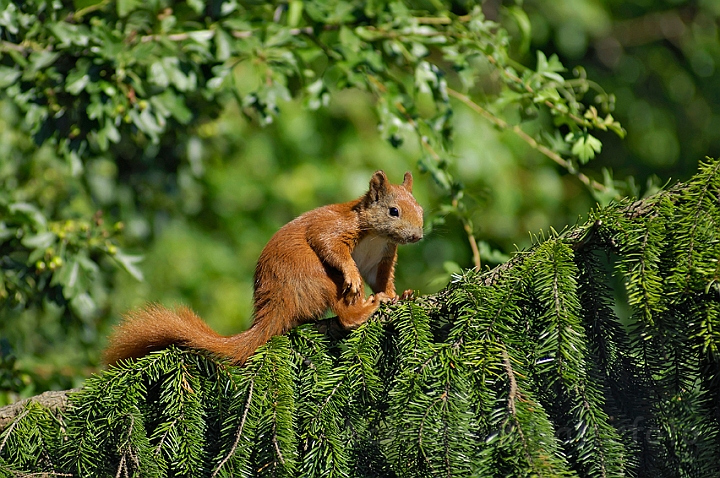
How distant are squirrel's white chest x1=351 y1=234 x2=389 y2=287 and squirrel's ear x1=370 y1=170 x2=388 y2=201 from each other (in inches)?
4.5

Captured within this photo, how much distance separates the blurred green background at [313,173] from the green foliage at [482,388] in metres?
0.74

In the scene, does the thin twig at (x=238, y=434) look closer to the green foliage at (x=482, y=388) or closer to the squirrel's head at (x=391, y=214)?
the green foliage at (x=482, y=388)

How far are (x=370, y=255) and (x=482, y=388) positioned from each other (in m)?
0.90

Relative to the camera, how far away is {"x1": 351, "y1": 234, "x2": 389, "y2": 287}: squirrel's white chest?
206cm

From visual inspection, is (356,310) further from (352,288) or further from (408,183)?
(408,183)

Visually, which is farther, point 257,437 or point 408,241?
point 408,241

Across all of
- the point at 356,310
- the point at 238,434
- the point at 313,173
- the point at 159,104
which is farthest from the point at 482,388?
the point at 313,173

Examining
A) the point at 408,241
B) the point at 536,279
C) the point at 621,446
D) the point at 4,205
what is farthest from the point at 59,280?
the point at 621,446

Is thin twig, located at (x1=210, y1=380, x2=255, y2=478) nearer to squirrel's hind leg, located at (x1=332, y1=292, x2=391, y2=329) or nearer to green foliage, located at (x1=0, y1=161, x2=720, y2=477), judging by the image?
green foliage, located at (x1=0, y1=161, x2=720, y2=477)

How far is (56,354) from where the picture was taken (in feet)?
8.93

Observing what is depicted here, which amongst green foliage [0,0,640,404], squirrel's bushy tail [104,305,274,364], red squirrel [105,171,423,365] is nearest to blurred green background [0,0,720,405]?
green foliage [0,0,640,404]

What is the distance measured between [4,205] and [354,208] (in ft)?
3.03

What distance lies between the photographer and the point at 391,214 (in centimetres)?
200

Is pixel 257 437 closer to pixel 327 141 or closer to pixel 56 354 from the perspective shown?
pixel 56 354
